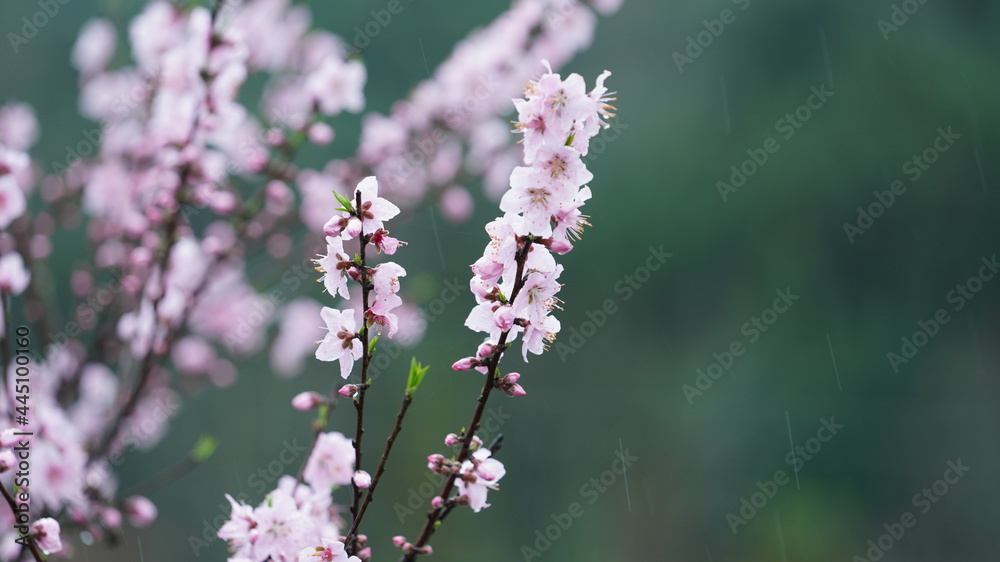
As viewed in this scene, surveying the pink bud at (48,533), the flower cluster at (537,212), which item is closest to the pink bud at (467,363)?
the flower cluster at (537,212)

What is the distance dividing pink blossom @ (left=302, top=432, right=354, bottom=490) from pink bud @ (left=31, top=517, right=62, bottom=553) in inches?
12.3

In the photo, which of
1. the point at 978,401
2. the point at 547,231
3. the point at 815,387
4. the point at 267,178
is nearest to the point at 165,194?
the point at 267,178

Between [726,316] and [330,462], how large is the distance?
548 cm

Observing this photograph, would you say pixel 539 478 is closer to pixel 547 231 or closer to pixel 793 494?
pixel 793 494

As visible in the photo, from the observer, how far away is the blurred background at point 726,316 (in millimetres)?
5508

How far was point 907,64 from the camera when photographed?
20.0 feet

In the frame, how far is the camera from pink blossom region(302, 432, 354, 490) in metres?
1.11

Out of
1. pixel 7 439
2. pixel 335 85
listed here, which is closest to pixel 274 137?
pixel 335 85

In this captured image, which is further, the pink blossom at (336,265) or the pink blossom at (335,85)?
the pink blossom at (335,85)

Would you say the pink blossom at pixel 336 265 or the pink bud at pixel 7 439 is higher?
the pink blossom at pixel 336 265

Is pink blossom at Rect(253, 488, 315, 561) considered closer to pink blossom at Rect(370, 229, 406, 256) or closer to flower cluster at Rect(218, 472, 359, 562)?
flower cluster at Rect(218, 472, 359, 562)

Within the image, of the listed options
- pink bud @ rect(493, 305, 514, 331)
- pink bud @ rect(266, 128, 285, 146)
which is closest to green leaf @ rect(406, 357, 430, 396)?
pink bud @ rect(493, 305, 514, 331)

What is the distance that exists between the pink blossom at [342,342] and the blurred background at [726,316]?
14.6 feet

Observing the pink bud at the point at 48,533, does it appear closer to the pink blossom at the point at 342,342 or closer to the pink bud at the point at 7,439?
the pink bud at the point at 7,439
